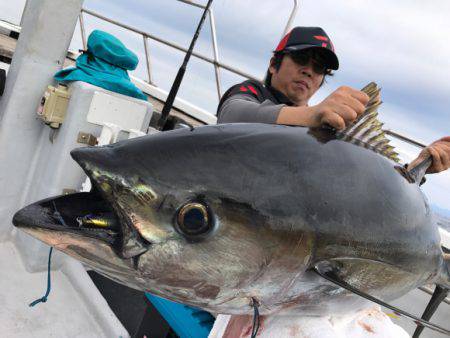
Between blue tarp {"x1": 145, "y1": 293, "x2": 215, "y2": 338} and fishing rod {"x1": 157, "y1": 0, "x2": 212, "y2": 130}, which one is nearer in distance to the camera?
blue tarp {"x1": 145, "y1": 293, "x2": 215, "y2": 338}

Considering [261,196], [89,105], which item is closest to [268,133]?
[261,196]

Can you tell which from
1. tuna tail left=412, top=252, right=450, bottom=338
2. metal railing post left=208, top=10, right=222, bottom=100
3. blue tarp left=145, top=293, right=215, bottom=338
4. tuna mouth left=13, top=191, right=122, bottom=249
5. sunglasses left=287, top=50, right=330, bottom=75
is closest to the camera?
tuna mouth left=13, top=191, right=122, bottom=249

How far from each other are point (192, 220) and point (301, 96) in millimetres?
1762

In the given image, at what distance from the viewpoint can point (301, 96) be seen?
2.45 m

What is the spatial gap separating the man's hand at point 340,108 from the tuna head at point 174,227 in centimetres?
45

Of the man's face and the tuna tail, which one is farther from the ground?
the man's face

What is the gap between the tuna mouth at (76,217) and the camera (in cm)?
86

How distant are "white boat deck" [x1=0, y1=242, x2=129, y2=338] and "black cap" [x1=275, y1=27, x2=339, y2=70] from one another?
212cm

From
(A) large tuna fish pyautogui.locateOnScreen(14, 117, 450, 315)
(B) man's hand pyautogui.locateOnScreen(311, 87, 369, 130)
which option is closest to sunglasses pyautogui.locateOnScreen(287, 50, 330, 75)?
(B) man's hand pyautogui.locateOnScreen(311, 87, 369, 130)

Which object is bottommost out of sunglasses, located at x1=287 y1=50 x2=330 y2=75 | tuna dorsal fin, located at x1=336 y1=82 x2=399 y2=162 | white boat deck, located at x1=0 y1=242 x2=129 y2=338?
white boat deck, located at x1=0 y1=242 x2=129 y2=338

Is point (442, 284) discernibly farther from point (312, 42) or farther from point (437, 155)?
point (312, 42)

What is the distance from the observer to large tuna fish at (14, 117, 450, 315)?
2.95 feet

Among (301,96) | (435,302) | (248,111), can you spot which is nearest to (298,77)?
(301,96)

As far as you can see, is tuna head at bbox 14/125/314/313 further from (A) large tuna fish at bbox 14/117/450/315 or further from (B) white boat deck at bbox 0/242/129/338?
(B) white boat deck at bbox 0/242/129/338
